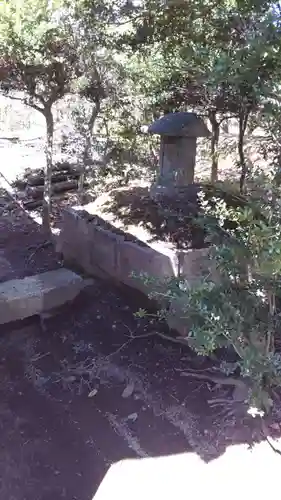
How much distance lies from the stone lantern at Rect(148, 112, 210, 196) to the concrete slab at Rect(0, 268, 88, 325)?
1.06 metres

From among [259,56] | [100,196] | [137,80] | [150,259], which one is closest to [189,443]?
[150,259]

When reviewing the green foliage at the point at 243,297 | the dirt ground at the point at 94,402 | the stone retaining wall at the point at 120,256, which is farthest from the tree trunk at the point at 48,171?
the green foliage at the point at 243,297

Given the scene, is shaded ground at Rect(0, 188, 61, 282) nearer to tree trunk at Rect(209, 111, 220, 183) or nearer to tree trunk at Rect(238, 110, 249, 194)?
tree trunk at Rect(209, 111, 220, 183)

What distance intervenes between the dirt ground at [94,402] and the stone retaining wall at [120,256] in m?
0.18

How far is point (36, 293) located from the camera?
392cm

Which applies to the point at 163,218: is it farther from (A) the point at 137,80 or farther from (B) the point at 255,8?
(B) the point at 255,8

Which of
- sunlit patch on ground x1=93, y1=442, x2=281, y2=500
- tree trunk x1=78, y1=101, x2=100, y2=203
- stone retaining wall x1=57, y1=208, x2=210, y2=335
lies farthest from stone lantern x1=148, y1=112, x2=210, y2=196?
sunlit patch on ground x1=93, y1=442, x2=281, y2=500

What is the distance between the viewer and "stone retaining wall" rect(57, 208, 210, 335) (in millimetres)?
3613

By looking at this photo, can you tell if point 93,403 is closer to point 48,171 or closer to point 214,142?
point 214,142

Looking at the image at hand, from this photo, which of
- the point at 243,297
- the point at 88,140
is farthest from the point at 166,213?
the point at 88,140

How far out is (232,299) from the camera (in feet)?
7.63

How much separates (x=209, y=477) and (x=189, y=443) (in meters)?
0.26

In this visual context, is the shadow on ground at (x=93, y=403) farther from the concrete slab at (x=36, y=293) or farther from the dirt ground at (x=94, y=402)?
the concrete slab at (x=36, y=293)

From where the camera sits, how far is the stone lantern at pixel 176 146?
405 cm
